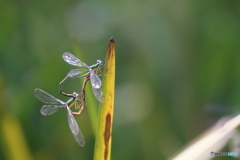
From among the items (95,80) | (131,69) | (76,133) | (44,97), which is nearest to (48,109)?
(44,97)

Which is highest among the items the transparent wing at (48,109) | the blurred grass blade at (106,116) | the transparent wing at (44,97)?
the transparent wing at (44,97)

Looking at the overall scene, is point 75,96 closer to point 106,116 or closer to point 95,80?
point 95,80

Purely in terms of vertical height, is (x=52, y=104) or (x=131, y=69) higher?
(x=131, y=69)

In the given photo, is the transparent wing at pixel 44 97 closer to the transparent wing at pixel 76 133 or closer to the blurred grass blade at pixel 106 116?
the transparent wing at pixel 76 133

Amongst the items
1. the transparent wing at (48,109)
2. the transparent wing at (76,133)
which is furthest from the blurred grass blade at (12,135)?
the transparent wing at (76,133)

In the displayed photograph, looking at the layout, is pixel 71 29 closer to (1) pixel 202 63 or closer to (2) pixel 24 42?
(2) pixel 24 42

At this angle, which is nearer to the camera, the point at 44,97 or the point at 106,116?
the point at 106,116

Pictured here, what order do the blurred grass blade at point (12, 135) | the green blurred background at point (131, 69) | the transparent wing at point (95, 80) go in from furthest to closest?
the green blurred background at point (131, 69) → the blurred grass blade at point (12, 135) → the transparent wing at point (95, 80)
